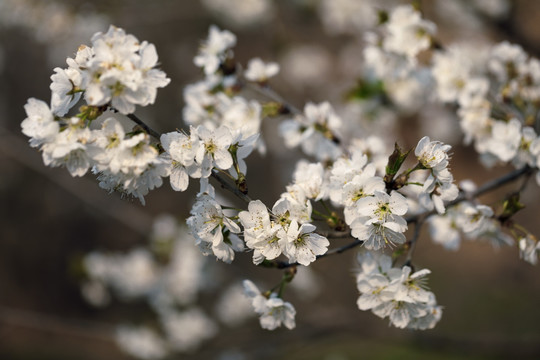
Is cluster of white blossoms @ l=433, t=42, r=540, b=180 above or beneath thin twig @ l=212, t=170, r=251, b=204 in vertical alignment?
above

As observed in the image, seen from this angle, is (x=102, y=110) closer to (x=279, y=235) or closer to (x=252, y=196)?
(x=279, y=235)

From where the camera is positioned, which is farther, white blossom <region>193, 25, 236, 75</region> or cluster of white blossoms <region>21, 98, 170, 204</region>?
white blossom <region>193, 25, 236, 75</region>

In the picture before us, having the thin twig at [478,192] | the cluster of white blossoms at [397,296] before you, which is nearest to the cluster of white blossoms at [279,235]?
the cluster of white blossoms at [397,296]

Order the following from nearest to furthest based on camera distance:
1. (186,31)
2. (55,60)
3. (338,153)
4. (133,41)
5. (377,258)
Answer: (133,41), (377,258), (338,153), (55,60), (186,31)

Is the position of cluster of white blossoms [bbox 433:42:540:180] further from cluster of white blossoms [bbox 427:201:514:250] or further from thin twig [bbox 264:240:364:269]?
thin twig [bbox 264:240:364:269]

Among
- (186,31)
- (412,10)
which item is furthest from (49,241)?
(412,10)

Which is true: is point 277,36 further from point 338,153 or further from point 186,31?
point 338,153

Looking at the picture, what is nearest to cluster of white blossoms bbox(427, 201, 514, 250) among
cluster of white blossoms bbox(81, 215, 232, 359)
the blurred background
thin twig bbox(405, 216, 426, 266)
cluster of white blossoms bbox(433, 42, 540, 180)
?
thin twig bbox(405, 216, 426, 266)
